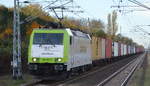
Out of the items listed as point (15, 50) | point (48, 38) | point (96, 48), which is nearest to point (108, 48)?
point (96, 48)

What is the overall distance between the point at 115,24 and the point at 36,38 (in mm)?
86730

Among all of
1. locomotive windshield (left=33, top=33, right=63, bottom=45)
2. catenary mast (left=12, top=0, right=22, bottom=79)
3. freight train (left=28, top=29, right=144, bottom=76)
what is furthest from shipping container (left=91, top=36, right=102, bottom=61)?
catenary mast (left=12, top=0, right=22, bottom=79)

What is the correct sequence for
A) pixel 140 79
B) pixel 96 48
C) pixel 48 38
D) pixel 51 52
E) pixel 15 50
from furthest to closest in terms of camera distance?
pixel 96 48 < pixel 140 79 < pixel 48 38 < pixel 51 52 < pixel 15 50

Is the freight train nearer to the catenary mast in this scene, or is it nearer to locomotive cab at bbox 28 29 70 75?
locomotive cab at bbox 28 29 70 75

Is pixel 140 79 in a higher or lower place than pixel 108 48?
lower

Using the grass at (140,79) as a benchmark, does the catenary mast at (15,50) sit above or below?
above

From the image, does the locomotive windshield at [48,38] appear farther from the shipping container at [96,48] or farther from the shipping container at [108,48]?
the shipping container at [108,48]

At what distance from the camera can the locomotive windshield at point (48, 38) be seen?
80.6 feet

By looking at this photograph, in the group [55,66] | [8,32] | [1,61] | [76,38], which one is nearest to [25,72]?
[1,61]

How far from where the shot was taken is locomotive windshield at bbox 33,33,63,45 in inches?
967

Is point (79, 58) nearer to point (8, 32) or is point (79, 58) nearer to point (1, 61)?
point (1, 61)

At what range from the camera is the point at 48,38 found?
24.6m

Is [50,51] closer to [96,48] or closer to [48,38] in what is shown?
[48,38]

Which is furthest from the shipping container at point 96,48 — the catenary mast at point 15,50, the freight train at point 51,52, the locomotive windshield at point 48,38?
the catenary mast at point 15,50
